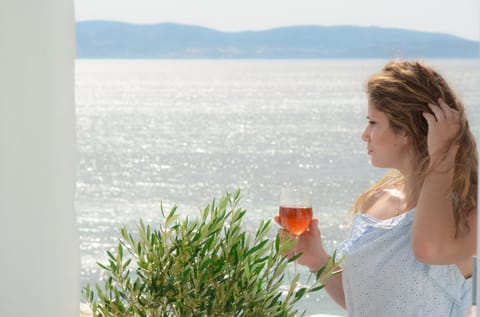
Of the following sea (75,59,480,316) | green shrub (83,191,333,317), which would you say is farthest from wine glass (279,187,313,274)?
sea (75,59,480,316)

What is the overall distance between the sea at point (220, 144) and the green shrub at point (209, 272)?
41.9 feet

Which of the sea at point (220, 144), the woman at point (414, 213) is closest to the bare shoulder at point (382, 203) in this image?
the woman at point (414, 213)

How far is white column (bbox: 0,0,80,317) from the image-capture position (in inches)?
69.8

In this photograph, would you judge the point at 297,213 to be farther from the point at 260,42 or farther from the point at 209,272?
the point at 260,42

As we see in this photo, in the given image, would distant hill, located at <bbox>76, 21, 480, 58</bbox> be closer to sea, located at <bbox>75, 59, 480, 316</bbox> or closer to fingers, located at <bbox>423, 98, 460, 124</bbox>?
sea, located at <bbox>75, 59, 480, 316</bbox>

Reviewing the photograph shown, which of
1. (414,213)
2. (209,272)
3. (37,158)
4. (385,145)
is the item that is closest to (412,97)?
(385,145)

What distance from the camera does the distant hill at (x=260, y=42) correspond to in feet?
149

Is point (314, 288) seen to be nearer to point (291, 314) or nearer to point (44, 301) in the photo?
point (291, 314)

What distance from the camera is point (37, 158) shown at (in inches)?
72.2

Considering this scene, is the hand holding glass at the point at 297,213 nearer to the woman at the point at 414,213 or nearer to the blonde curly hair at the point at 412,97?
the woman at the point at 414,213

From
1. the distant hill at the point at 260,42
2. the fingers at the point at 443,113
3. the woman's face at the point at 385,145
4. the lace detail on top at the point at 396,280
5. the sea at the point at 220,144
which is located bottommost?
the sea at the point at 220,144

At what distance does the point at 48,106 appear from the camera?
1.85 meters

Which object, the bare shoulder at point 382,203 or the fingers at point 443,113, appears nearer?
the fingers at point 443,113

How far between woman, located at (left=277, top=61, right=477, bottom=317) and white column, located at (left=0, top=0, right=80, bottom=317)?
84 centimetres
